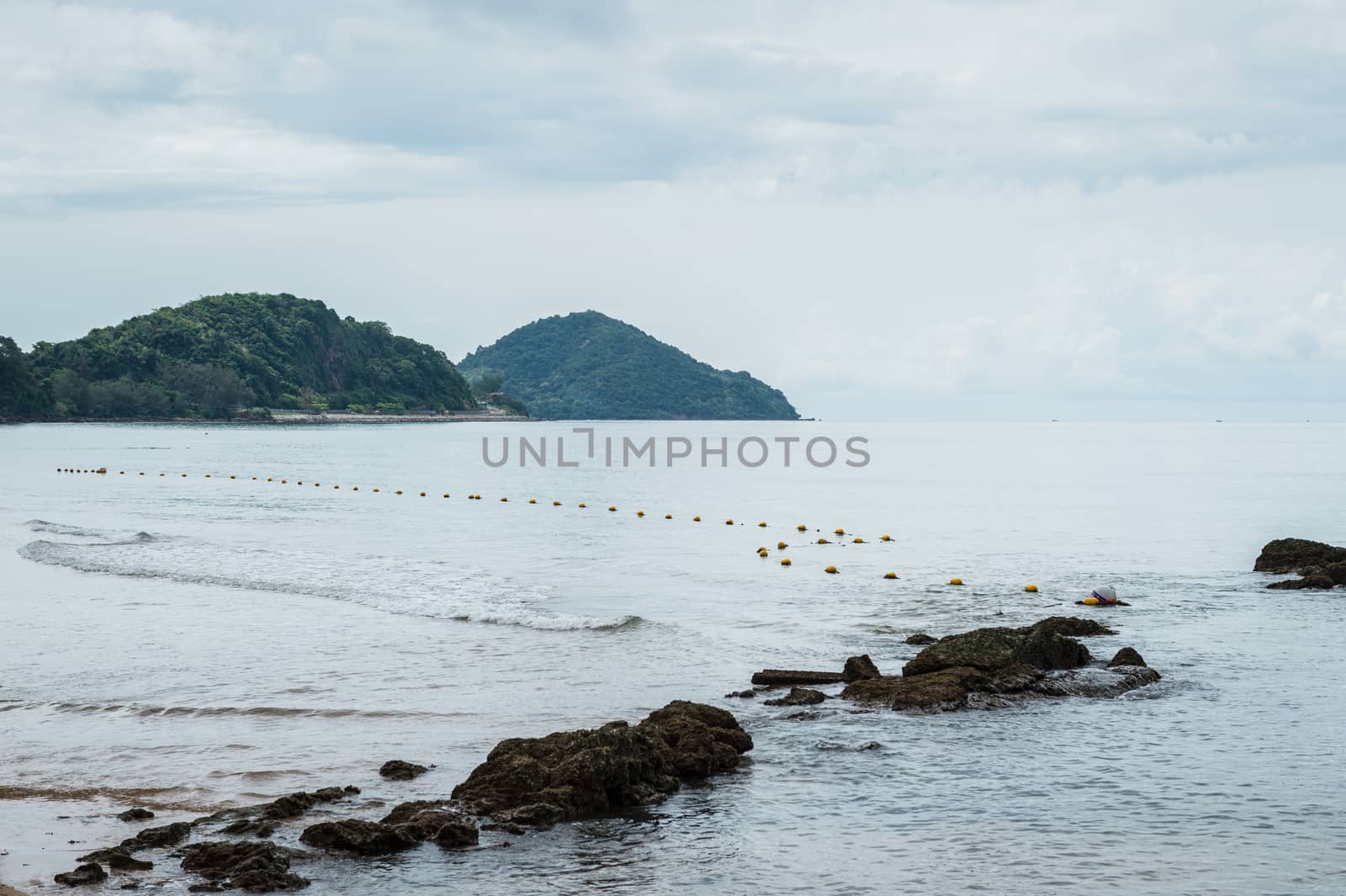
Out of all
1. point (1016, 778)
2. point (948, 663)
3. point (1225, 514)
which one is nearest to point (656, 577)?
point (948, 663)

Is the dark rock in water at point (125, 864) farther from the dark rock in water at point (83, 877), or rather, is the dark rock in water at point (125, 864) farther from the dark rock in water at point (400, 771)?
the dark rock in water at point (400, 771)

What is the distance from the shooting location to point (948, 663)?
16.3 metres

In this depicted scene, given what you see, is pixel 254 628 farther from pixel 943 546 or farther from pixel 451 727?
pixel 943 546

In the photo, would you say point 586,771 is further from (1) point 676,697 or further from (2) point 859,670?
(2) point 859,670

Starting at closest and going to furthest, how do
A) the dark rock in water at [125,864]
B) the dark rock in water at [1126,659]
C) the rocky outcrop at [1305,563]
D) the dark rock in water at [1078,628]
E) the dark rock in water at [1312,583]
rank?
the dark rock in water at [125,864] → the dark rock in water at [1126,659] → the dark rock in water at [1078,628] → the dark rock in water at [1312,583] → the rocky outcrop at [1305,563]

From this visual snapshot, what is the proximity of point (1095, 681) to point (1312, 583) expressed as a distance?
42.8 feet

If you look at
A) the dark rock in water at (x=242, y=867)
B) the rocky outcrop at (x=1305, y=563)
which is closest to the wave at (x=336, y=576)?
the dark rock in water at (x=242, y=867)

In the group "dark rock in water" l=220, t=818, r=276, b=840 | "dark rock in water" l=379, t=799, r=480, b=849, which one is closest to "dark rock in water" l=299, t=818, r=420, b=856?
"dark rock in water" l=379, t=799, r=480, b=849

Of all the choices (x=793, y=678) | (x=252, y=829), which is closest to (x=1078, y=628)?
(x=793, y=678)

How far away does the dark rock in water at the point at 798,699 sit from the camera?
15141mm

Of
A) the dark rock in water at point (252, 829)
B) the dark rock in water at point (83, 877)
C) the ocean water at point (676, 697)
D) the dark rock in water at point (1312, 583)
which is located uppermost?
the dark rock in water at point (1312, 583)

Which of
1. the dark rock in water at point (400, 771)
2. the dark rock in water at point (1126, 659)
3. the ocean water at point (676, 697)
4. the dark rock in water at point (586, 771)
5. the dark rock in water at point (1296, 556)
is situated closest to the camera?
the ocean water at point (676, 697)

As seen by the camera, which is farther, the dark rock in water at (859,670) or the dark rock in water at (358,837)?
the dark rock in water at (859,670)

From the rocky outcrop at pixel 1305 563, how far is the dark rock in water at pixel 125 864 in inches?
973
